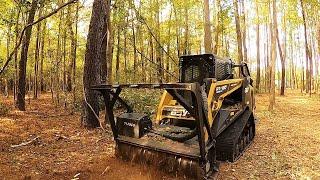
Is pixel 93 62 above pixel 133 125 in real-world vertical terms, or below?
above

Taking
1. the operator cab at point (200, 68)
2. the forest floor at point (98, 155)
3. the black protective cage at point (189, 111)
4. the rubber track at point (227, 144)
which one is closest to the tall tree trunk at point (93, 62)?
the forest floor at point (98, 155)

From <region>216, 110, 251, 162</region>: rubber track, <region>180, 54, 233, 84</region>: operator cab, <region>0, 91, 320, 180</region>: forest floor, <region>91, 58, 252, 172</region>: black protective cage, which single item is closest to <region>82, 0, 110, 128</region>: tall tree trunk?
<region>0, 91, 320, 180</region>: forest floor

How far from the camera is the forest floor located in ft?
19.0

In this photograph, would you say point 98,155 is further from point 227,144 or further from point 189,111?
point 189,111

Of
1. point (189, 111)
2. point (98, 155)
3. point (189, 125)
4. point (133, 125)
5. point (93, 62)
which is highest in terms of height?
point (93, 62)

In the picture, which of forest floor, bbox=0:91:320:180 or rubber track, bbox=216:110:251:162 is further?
rubber track, bbox=216:110:251:162

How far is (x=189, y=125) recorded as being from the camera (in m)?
6.95

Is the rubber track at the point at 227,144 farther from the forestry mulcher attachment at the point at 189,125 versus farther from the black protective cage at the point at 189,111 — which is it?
the black protective cage at the point at 189,111

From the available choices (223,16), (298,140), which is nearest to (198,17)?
(223,16)

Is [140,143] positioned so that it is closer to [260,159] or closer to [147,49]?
[260,159]

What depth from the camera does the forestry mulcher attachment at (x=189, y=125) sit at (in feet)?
16.9

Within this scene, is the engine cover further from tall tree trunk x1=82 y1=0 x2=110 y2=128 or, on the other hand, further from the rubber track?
tall tree trunk x1=82 y1=0 x2=110 y2=128

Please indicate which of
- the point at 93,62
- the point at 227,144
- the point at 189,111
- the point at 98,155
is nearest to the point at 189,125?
the point at 227,144

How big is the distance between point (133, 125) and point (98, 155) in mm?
1477
